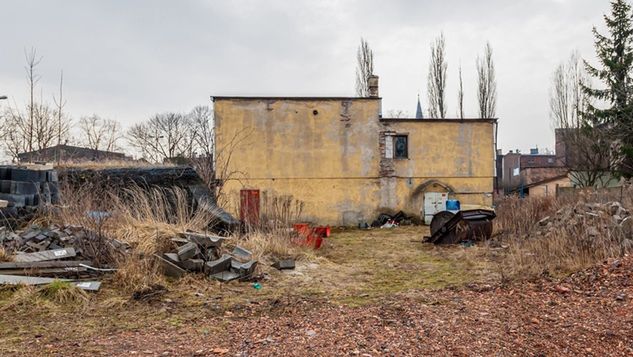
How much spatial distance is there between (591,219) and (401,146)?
38.9ft

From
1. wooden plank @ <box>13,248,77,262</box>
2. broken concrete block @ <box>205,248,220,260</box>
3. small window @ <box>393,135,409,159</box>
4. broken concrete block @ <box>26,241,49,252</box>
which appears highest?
small window @ <box>393,135,409,159</box>

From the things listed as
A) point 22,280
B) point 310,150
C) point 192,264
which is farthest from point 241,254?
point 310,150

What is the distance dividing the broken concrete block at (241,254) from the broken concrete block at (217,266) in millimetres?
593

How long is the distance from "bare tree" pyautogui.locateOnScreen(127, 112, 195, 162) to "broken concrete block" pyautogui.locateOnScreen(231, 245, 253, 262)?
3117 centimetres

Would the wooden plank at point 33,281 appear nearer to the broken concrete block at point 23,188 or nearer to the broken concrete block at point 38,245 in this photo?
the broken concrete block at point 38,245

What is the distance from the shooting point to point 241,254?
8.12m

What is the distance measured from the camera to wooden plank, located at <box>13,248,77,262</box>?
6.54m

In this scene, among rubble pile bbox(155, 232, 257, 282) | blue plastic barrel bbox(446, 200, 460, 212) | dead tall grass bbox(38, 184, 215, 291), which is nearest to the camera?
dead tall grass bbox(38, 184, 215, 291)

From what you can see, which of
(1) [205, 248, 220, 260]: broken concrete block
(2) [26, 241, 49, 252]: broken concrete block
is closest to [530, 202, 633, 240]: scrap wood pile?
(1) [205, 248, 220, 260]: broken concrete block

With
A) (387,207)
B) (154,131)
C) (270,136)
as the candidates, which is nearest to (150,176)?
(270,136)

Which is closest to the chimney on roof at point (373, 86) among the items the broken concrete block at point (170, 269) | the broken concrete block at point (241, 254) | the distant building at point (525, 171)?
the broken concrete block at point (241, 254)

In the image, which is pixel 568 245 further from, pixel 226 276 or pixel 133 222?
pixel 133 222

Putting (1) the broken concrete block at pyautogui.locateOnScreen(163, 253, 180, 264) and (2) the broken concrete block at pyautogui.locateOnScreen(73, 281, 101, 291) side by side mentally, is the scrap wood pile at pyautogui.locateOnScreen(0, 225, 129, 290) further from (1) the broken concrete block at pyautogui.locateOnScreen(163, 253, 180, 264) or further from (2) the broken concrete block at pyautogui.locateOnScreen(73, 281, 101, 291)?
(1) the broken concrete block at pyautogui.locateOnScreen(163, 253, 180, 264)

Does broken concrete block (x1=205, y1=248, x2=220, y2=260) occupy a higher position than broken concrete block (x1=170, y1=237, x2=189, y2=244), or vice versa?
broken concrete block (x1=170, y1=237, x2=189, y2=244)
